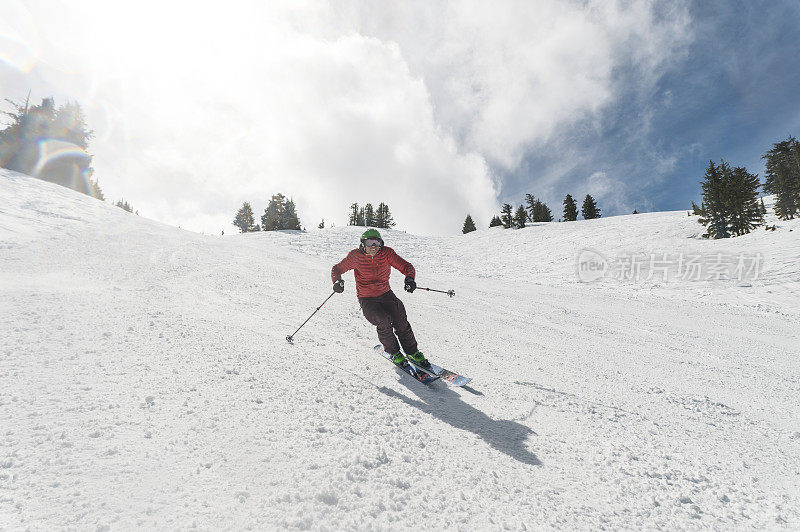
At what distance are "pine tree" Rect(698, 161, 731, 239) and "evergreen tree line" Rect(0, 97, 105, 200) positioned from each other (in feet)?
183

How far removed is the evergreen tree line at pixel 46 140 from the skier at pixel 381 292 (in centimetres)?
4040

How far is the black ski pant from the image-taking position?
4.68 meters

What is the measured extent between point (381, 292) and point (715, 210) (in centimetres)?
3264

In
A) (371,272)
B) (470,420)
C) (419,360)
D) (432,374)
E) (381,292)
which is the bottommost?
(470,420)

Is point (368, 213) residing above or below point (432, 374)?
above

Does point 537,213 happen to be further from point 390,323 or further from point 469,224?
point 390,323

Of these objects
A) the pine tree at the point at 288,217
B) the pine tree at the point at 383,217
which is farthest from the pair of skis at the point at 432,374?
the pine tree at the point at 383,217

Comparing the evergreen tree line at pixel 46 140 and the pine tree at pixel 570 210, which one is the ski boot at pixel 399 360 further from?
the pine tree at pixel 570 210

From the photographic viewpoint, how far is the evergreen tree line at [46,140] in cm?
2914

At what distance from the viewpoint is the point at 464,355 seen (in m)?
5.35

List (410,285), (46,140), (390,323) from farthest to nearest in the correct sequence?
1. (46,140)
2. (410,285)
3. (390,323)

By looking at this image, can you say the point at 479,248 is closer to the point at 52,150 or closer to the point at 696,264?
the point at 696,264

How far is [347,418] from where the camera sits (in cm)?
300

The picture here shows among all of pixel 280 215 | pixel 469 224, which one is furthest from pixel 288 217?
pixel 469 224
